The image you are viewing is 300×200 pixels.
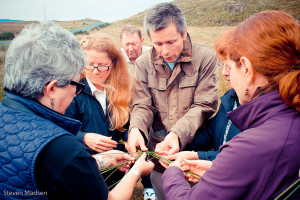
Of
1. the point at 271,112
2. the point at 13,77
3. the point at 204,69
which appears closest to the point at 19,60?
the point at 13,77

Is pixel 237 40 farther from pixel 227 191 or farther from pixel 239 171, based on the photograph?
pixel 227 191

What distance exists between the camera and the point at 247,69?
54.2 inches

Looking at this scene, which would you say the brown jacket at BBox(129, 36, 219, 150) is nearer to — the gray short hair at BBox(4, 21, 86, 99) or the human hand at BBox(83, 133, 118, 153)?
the human hand at BBox(83, 133, 118, 153)

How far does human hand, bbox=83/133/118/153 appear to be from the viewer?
7.68ft

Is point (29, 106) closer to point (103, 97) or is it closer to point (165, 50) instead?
point (103, 97)

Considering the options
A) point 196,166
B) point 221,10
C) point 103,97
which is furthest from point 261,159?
point 221,10

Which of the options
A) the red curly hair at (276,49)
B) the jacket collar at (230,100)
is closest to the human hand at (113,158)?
the jacket collar at (230,100)

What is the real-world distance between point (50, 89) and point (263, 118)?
1460 mm

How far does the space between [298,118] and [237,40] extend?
2.14 ft

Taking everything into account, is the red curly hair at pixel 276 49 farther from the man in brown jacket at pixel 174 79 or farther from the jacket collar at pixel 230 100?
the man in brown jacket at pixel 174 79

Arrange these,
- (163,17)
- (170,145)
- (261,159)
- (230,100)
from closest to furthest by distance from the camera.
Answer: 1. (261,159)
2. (230,100)
3. (170,145)
4. (163,17)

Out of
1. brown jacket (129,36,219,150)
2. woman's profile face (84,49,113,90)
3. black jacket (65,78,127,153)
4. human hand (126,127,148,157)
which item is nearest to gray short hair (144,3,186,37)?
brown jacket (129,36,219,150)

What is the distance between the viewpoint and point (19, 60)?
4.27 feet

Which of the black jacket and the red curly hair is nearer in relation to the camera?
Answer: the red curly hair
